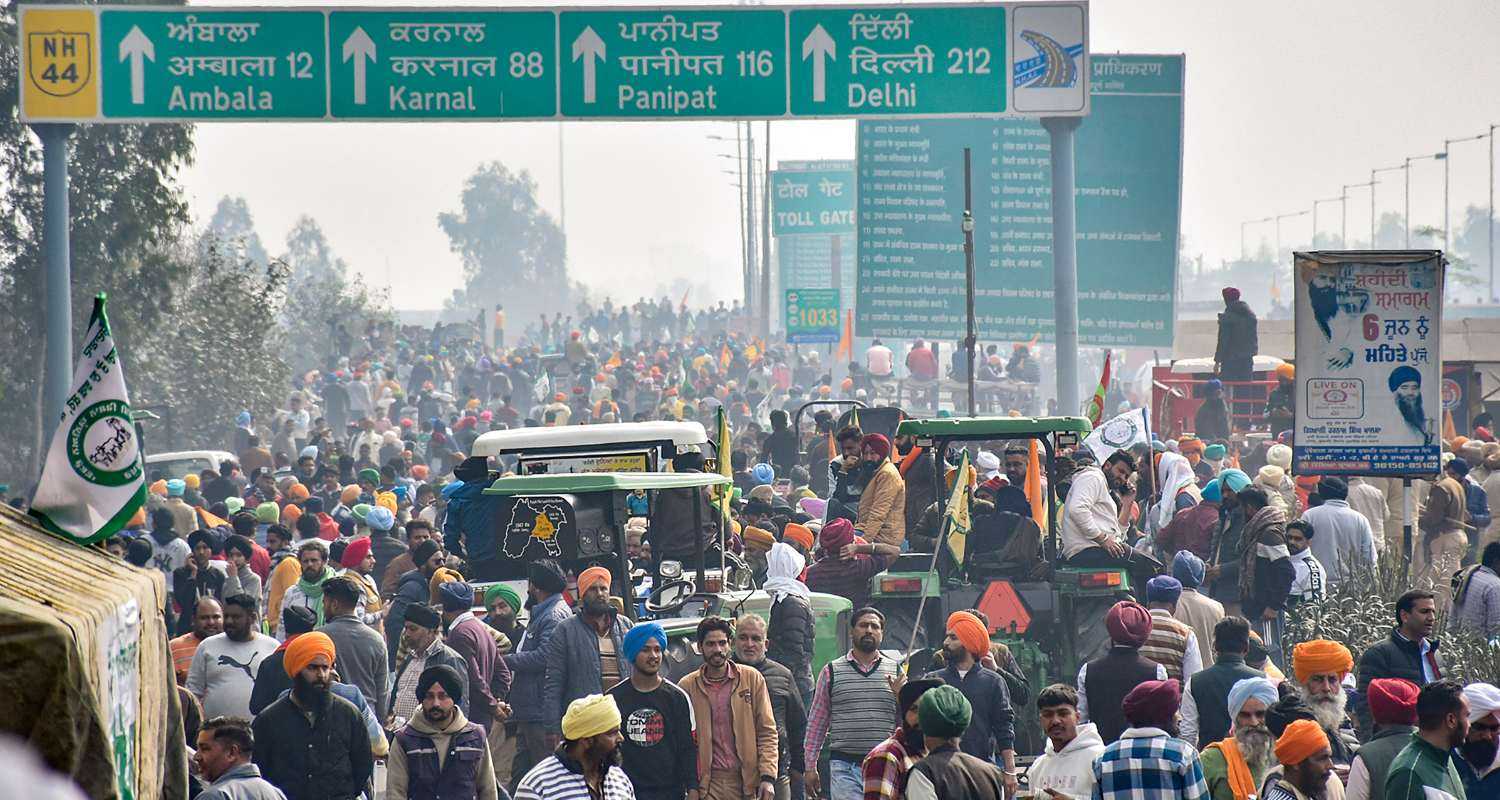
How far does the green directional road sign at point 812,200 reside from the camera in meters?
65.8

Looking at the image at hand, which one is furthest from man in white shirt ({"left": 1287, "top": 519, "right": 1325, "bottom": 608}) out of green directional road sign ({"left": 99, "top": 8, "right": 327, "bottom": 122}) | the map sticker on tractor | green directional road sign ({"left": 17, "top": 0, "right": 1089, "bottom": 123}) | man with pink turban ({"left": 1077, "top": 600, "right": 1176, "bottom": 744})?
green directional road sign ({"left": 99, "top": 8, "right": 327, "bottom": 122})

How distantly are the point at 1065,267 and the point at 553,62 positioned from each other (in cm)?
596

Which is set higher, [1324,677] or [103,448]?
[103,448]

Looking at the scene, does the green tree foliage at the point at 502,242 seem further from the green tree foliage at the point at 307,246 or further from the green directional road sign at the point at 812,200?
the green directional road sign at the point at 812,200

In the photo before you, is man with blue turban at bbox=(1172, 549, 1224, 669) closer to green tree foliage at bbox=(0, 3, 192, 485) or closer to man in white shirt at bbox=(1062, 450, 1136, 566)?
man in white shirt at bbox=(1062, 450, 1136, 566)

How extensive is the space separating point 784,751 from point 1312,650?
2591mm

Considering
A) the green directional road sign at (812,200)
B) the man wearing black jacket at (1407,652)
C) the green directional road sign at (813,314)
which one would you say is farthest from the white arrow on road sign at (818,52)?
the green directional road sign at (812,200)

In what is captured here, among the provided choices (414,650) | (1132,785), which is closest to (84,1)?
(414,650)

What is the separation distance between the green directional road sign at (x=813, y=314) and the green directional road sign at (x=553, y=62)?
23.4 metres

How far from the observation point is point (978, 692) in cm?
885

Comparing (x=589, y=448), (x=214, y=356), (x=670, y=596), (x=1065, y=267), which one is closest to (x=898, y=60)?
(x=1065, y=267)

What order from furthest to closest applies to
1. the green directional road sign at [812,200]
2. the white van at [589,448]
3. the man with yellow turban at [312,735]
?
1. the green directional road sign at [812,200]
2. the white van at [589,448]
3. the man with yellow turban at [312,735]

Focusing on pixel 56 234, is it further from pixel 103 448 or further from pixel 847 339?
pixel 847 339

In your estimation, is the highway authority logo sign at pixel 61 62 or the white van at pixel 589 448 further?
the highway authority logo sign at pixel 61 62
